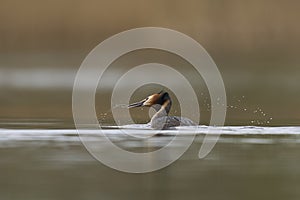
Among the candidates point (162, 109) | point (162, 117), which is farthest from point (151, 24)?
point (162, 117)

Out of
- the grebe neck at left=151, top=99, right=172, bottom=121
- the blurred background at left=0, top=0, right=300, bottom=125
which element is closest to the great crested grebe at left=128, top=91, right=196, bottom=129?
the grebe neck at left=151, top=99, right=172, bottom=121

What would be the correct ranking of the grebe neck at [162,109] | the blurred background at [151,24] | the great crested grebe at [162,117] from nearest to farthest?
the great crested grebe at [162,117] → the grebe neck at [162,109] → the blurred background at [151,24]

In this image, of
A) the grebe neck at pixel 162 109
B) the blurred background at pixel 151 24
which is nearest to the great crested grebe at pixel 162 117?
the grebe neck at pixel 162 109

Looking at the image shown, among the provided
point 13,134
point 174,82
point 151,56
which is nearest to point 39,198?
point 13,134

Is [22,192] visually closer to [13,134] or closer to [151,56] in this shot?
[13,134]

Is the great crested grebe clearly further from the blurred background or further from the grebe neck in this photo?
the blurred background

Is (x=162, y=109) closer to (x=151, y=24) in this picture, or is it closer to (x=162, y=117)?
(x=162, y=117)

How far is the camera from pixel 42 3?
26.4 meters

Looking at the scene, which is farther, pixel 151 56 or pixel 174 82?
pixel 151 56

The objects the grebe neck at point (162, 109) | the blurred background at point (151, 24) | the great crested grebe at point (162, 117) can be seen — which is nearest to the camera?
the great crested grebe at point (162, 117)

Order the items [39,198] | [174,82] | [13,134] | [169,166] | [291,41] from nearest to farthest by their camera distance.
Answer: [39,198] < [169,166] < [13,134] < [174,82] < [291,41]

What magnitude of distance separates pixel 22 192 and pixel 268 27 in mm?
16741

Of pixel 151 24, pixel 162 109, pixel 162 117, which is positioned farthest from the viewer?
pixel 151 24

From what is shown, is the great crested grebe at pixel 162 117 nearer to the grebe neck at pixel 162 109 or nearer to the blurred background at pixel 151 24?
the grebe neck at pixel 162 109
